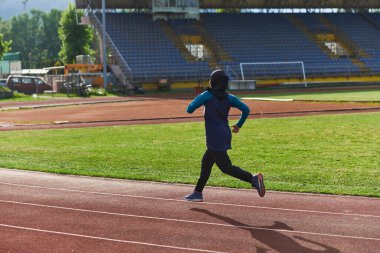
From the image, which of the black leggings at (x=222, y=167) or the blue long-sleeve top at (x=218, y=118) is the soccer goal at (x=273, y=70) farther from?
the blue long-sleeve top at (x=218, y=118)

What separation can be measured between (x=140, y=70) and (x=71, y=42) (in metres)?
41.2

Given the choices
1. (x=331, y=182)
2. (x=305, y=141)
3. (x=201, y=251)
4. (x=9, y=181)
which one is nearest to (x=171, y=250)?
(x=201, y=251)

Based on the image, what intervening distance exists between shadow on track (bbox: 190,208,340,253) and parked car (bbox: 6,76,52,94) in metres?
40.9

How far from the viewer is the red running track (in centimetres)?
637

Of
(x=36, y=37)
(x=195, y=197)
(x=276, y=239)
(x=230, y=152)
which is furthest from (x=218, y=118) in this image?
(x=36, y=37)

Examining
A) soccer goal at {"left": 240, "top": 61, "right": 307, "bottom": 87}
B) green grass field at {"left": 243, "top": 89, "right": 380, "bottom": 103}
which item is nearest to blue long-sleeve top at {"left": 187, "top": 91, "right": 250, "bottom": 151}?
green grass field at {"left": 243, "top": 89, "right": 380, "bottom": 103}

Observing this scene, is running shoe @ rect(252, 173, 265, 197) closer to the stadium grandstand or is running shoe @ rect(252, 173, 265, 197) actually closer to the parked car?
the stadium grandstand

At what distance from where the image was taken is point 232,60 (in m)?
50.0

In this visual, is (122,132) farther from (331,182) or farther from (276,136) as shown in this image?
(331,182)

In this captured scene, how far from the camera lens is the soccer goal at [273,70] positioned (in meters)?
49.1

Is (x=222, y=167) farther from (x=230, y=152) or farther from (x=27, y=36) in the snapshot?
(x=27, y=36)

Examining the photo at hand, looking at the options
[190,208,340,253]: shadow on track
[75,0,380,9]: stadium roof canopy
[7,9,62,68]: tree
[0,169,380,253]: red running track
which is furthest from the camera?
[7,9,62,68]: tree

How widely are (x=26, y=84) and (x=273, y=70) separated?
2204cm

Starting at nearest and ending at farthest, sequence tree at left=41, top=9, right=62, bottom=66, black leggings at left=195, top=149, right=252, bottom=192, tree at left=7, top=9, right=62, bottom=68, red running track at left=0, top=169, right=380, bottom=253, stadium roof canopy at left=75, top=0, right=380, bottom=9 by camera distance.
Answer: red running track at left=0, top=169, right=380, bottom=253 → black leggings at left=195, top=149, right=252, bottom=192 → stadium roof canopy at left=75, top=0, right=380, bottom=9 → tree at left=7, top=9, right=62, bottom=68 → tree at left=41, top=9, right=62, bottom=66
